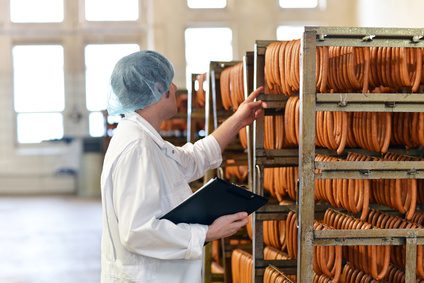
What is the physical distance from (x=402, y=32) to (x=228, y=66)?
7.49 ft

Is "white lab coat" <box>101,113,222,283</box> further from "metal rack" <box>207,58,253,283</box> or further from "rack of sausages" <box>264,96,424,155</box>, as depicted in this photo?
"metal rack" <box>207,58,253,283</box>

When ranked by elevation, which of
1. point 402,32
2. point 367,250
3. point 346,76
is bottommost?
point 367,250

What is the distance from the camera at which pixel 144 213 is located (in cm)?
246

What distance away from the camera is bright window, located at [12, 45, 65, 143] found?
14953 mm

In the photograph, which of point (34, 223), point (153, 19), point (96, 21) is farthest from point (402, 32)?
point (96, 21)

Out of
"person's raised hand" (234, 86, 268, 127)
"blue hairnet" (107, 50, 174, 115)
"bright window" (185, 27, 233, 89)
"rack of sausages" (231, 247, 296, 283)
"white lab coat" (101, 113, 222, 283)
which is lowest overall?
"rack of sausages" (231, 247, 296, 283)

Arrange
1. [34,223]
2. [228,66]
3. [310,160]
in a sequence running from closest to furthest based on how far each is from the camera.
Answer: [310,160] → [228,66] → [34,223]

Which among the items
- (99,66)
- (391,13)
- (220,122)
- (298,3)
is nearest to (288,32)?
(298,3)

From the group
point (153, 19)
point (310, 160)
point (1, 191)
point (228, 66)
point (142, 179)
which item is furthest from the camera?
point (1, 191)

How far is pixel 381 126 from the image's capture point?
3217 millimetres

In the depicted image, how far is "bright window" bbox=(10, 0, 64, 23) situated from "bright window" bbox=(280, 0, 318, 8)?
556 cm

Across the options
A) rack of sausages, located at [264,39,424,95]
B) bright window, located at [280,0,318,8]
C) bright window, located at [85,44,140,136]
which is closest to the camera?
rack of sausages, located at [264,39,424,95]

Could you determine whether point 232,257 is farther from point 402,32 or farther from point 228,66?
point 402,32

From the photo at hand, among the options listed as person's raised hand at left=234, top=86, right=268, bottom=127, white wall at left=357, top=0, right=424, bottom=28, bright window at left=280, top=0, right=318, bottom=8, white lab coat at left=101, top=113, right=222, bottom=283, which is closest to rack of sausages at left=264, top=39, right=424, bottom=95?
person's raised hand at left=234, top=86, right=268, bottom=127
